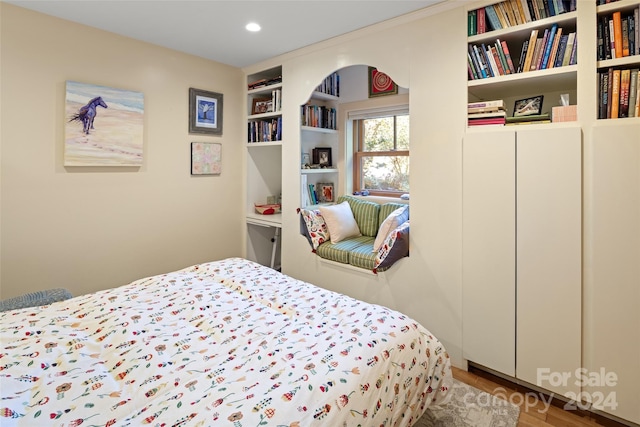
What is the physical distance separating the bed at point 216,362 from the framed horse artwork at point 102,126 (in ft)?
4.74

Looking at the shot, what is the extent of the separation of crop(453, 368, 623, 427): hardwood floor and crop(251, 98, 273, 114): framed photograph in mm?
3022

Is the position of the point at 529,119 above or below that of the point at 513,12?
below

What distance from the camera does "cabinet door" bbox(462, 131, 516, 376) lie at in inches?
83.4

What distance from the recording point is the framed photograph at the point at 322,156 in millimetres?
3977

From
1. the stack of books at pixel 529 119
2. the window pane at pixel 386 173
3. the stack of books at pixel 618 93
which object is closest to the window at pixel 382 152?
the window pane at pixel 386 173

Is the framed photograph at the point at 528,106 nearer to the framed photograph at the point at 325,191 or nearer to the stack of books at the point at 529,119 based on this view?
the stack of books at the point at 529,119

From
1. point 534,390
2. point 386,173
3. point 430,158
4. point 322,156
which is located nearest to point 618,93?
point 430,158

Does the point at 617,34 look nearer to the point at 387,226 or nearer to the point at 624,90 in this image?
the point at 624,90

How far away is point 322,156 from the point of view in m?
3.98

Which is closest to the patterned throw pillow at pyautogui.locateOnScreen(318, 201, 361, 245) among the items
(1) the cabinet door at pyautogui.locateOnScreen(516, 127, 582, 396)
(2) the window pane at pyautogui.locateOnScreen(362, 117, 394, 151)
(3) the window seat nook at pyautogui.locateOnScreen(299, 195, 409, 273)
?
(3) the window seat nook at pyautogui.locateOnScreen(299, 195, 409, 273)

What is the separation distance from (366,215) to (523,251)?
5.26 feet

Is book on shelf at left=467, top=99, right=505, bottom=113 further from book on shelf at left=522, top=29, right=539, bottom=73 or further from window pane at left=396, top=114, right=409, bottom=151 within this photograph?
window pane at left=396, top=114, right=409, bottom=151

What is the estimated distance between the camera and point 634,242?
1.74 meters


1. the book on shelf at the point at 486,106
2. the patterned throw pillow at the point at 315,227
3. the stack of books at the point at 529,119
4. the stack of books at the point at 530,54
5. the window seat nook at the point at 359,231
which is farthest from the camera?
the patterned throw pillow at the point at 315,227
